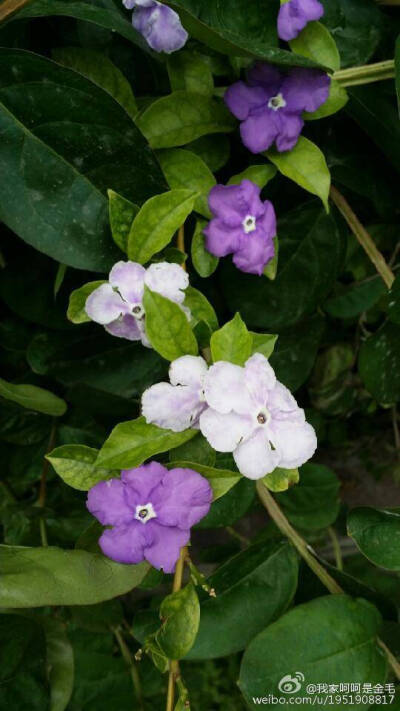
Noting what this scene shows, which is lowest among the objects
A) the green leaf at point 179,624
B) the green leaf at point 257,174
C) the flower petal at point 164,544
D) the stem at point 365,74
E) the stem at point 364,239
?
the green leaf at point 179,624

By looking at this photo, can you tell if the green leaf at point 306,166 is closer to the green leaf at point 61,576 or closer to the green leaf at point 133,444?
the green leaf at point 133,444

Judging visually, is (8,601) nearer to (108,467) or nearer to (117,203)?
(108,467)

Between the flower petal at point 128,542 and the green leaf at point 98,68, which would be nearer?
the flower petal at point 128,542

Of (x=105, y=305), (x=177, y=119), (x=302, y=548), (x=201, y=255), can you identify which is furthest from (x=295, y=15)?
(x=302, y=548)

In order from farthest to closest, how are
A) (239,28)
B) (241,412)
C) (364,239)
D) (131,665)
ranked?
(131,665) < (364,239) < (239,28) < (241,412)

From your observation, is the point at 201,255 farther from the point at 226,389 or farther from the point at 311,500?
the point at 311,500

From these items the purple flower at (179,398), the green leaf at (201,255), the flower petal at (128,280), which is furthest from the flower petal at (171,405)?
the green leaf at (201,255)

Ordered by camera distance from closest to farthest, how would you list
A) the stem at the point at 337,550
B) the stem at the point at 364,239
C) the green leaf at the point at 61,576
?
1. the green leaf at the point at 61,576
2. the stem at the point at 364,239
3. the stem at the point at 337,550
